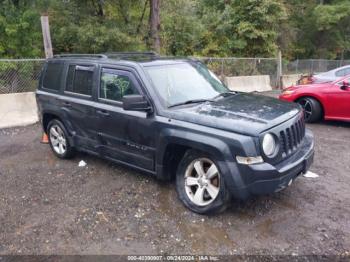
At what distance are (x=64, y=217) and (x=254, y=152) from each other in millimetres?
2430

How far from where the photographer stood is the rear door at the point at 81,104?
519cm

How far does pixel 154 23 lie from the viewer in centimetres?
1266

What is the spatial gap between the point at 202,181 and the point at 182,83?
4.66 feet

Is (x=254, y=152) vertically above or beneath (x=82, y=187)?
above

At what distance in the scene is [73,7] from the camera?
12.1m

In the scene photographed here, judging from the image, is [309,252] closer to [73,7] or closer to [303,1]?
[73,7]

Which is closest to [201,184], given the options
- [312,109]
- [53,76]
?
[53,76]

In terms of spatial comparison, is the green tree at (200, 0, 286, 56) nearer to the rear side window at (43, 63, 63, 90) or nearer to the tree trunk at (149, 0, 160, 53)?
the tree trunk at (149, 0, 160, 53)

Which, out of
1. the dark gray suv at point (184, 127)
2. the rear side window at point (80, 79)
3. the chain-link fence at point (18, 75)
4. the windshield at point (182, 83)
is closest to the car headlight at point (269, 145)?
the dark gray suv at point (184, 127)

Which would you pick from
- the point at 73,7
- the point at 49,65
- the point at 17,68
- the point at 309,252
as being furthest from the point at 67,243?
the point at 73,7

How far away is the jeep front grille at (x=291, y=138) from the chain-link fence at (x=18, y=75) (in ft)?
23.9

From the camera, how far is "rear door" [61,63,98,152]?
17.0 feet

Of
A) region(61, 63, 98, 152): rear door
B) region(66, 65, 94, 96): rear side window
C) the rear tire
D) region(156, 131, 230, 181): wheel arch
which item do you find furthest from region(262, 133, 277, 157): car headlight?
the rear tire

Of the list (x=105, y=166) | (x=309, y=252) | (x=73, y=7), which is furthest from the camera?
(x=73, y=7)
